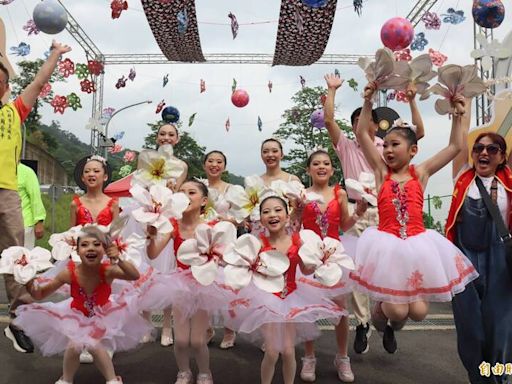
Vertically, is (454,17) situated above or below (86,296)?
above

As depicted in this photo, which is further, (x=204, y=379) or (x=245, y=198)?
(x=245, y=198)

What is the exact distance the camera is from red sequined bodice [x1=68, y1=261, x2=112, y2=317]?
3.36 metres

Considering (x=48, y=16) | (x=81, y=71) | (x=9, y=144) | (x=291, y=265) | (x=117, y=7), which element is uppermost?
(x=117, y=7)

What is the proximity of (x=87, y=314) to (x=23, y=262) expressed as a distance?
0.62 m

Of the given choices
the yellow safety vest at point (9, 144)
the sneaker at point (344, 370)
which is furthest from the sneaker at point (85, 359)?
the sneaker at point (344, 370)

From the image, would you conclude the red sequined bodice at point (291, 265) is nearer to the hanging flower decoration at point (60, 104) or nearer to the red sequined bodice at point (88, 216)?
the red sequined bodice at point (88, 216)

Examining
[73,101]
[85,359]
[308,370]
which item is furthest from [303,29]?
[85,359]

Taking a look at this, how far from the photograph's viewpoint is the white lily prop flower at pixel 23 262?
9.70 feet

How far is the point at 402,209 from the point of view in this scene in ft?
10.8

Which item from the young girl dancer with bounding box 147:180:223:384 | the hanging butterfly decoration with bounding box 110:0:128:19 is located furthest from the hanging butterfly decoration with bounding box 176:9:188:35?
the young girl dancer with bounding box 147:180:223:384

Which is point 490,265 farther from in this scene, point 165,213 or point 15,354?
point 15,354

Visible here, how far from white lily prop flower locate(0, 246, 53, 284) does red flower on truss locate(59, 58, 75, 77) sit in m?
9.33

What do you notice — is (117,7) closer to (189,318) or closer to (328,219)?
(328,219)

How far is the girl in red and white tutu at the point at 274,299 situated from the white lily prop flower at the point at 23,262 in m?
1.25
